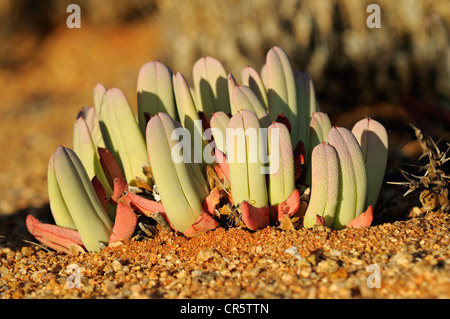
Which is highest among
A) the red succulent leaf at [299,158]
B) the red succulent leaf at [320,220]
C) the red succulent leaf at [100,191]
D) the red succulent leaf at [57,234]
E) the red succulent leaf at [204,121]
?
the red succulent leaf at [204,121]

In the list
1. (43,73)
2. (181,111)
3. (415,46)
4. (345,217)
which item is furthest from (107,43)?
(345,217)

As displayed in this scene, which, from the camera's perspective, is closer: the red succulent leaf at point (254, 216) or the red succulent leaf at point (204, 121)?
the red succulent leaf at point (254, 216)

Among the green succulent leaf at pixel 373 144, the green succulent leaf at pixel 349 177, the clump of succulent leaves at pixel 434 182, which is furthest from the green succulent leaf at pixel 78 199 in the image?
the clump of succulent leaves at pixel 434 182

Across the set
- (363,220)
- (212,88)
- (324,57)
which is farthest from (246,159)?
(324,57)

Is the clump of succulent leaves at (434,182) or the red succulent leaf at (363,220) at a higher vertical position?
the clump of succulent leaves at (434,182)

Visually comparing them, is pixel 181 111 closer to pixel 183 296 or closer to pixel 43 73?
pixel 183 296

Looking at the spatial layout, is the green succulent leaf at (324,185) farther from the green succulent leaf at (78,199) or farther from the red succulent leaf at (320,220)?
the green succulent leaf at (78,199)

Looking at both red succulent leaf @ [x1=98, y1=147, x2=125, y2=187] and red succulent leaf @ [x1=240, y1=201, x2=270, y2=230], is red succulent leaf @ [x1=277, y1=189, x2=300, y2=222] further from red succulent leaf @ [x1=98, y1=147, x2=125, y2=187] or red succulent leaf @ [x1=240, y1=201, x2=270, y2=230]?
red succulent leaf @ [x1=98, y1=147, x2=125, y2=187]

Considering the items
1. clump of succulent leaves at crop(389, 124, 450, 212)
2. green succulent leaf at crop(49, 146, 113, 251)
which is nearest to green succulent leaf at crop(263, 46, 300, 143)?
clump of succulent leaves at crop(389, 124, 450, 212)

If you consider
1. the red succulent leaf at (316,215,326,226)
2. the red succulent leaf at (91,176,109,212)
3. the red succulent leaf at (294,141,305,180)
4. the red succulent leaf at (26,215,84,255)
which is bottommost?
the red succulent leaf at (26,215,84,255)

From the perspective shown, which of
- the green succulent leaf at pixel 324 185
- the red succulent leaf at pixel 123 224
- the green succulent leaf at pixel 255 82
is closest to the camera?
the green succulent leaf at pixel 324 185
